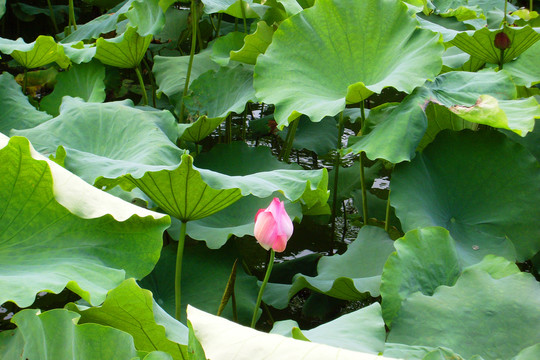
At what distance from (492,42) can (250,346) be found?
1424mm

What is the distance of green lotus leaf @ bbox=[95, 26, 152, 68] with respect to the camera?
77.2 inches

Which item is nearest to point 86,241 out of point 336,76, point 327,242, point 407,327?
point 407,327

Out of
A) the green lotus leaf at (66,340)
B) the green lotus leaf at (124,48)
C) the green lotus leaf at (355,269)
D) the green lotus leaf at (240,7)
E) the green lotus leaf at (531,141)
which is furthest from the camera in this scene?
the green lotus leaf at (240,7)

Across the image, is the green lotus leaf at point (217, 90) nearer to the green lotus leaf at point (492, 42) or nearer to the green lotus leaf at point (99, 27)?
the green lotus leaf at point (99, 27)

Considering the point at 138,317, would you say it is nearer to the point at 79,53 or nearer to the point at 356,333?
the point at 356,333

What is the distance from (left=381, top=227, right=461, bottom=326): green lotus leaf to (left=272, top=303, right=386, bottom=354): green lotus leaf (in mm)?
206

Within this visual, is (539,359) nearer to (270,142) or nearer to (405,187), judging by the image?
(405,187)

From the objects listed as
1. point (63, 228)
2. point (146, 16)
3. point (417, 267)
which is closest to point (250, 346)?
point (63, 228)

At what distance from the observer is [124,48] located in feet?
6.67

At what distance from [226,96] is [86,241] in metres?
1.03

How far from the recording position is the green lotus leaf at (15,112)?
190 cm

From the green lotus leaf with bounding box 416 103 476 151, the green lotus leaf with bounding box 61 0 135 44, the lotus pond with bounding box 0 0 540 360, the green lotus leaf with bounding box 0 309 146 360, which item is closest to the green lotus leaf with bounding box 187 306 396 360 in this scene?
the lotus pond with bounding box 0 0 540 360

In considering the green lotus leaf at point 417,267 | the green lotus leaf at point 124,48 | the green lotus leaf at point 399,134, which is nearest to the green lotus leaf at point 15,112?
the green lotus leaf at point 124,48

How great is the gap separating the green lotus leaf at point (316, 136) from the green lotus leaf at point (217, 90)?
0.33 metres
